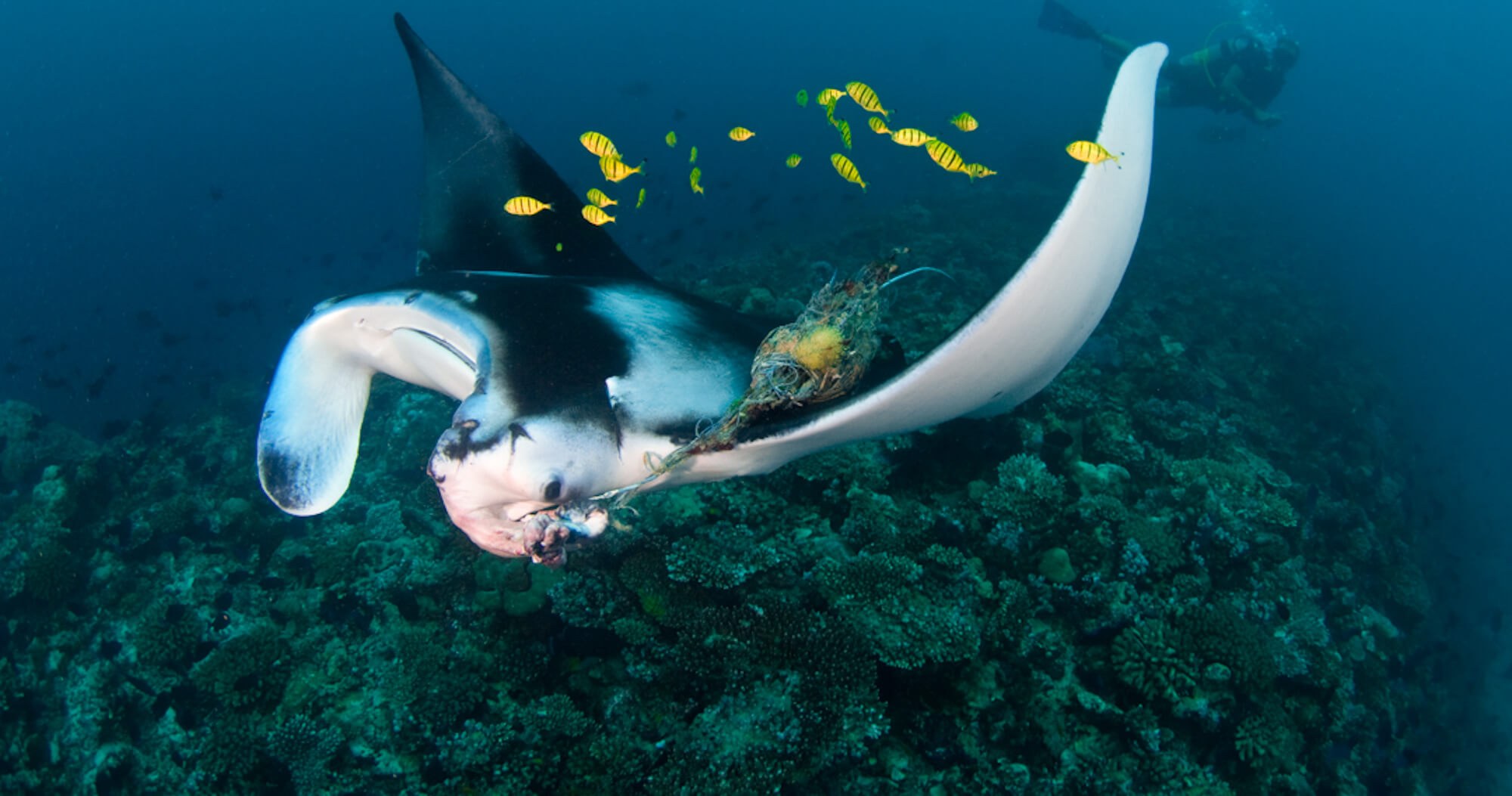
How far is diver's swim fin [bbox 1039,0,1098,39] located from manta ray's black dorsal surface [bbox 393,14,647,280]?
24.5 metres

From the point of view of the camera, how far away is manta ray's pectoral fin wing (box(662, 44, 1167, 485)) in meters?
2.24

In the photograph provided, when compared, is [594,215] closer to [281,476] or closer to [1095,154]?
[281,476]

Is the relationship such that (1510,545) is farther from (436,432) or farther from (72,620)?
(72,620)

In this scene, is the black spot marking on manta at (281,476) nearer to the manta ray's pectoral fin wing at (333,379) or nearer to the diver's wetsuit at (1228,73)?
the manta ray's pectoral fin wing at (333,379)

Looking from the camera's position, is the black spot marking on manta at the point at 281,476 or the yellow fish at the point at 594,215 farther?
the yellow fish at the point at 594,215

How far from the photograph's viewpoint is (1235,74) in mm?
18156

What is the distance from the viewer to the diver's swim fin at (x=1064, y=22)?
2283 centimetres

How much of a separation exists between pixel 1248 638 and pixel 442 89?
20.1 ft

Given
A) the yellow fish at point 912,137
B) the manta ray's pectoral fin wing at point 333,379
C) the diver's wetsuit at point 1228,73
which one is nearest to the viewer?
the manta ray's pectoral fin wing at point 333,379

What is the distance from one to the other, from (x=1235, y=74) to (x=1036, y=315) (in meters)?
21.9

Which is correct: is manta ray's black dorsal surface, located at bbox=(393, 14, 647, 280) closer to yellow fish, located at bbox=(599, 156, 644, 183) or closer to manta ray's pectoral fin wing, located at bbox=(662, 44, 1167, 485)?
yellow fish, located at bbox=(599, 156, 644, 183)

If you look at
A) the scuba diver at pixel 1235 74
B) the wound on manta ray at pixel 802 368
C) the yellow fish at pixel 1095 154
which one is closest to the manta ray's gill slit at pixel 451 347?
the wound on manta ray at pixel 802 368

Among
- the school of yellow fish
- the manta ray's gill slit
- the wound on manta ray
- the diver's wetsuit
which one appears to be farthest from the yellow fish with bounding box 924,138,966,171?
the diver's wetsuit

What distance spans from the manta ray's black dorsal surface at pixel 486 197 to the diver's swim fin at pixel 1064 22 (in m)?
24.5
